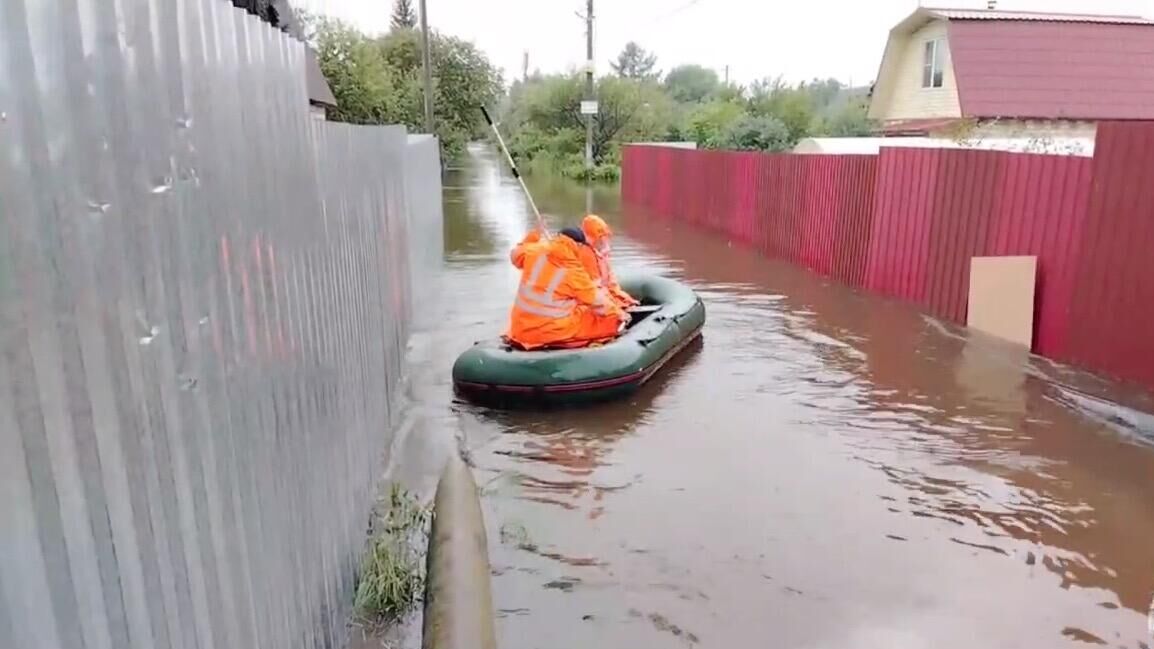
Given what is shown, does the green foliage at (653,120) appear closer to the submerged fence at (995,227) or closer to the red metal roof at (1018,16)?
the red metal roof at (1018,16)

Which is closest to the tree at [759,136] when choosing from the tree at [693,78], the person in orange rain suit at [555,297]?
the person in orange rain suit at [555,297]

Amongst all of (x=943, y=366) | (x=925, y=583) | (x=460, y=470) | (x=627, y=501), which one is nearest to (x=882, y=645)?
(x=925, y=583)

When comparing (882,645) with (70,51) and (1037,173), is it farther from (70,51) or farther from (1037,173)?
(1037,173)

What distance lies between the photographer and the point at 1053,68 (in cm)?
2250

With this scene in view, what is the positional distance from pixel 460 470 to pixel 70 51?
373cm

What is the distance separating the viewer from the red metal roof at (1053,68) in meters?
21.9

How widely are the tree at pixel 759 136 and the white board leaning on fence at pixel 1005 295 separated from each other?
1836 centimetres

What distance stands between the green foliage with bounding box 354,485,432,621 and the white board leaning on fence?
6096mm

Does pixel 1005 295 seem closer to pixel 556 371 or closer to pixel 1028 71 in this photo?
pixel 556 371

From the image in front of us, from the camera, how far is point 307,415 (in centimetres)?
321

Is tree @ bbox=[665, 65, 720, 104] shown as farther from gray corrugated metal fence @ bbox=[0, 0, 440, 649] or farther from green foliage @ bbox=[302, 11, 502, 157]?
gray corrugated metal fence @ bbox=[0, 0, 440, 649]

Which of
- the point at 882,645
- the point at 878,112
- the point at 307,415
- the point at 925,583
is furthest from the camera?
the point at 878,112

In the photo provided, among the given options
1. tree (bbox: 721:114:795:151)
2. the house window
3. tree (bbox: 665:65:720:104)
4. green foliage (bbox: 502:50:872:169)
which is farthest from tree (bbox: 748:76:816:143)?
tree (bbox: 665:65:720:104)

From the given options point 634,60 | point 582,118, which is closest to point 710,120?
point 582,118
